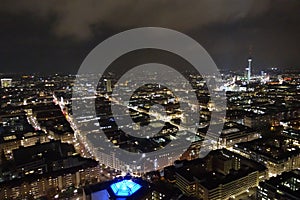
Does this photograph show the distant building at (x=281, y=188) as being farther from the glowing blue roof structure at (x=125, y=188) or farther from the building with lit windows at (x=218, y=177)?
the glowing blue roof structure at (x=125, y=188)

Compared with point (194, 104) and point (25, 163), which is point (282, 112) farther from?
point (25, 163)

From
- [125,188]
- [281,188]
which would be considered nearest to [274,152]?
[281,188]

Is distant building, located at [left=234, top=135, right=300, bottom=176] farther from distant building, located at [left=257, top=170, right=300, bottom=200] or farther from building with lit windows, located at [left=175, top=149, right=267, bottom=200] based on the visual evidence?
distant building, located at [left=257, top=170, right=300, bottom=200]

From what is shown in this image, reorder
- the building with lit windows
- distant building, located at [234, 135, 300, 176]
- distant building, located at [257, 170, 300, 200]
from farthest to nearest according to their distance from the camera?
1. distant building, located at [234, 135, 300, 176]
2. the building with lit windows
3. distant building, located at [257, 170, 300, 200]

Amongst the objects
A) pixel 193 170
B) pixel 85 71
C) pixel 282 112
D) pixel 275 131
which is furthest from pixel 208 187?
pixel 85 71

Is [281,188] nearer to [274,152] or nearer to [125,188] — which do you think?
[274,152]

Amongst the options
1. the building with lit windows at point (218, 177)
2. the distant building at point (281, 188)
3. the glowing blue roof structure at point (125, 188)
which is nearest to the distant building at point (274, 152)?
the building with lit windows at point (218, 177)

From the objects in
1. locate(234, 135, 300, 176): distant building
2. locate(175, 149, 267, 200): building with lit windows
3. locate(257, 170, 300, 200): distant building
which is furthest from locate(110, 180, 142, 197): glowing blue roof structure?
locate(234, 135, 300, 176): distant building
